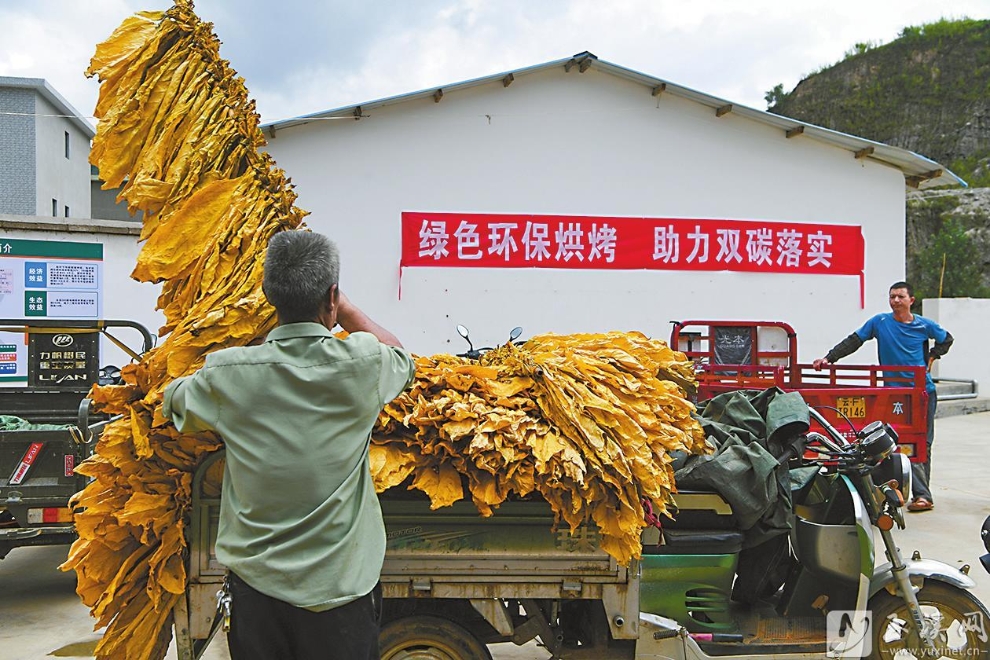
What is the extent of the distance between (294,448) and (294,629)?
462 mm

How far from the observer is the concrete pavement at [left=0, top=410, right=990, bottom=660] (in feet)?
13.5

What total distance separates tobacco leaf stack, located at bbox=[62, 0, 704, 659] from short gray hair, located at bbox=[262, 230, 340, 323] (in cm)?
78

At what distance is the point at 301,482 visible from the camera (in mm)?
1856

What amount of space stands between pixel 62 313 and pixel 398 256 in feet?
12.8

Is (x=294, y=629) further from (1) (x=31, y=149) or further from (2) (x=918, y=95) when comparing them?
(2) (x=918, y=95)

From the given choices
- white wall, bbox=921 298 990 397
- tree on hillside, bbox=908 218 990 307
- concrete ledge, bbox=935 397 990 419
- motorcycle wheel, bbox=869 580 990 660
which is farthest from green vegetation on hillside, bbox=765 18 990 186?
motorcycle wheel, bbox=869 580 990 660

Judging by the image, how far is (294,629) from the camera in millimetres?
1935

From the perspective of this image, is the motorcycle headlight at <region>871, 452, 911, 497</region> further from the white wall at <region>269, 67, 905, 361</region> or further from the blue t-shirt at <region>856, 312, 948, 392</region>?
the white wall at <region>269, 67, 905, 361</region>

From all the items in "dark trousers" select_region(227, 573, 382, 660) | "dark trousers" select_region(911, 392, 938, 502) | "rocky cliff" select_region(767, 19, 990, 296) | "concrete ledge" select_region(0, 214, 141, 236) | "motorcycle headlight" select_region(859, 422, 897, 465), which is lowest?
"dark trousers" select_region(911, 392, 938, 502)

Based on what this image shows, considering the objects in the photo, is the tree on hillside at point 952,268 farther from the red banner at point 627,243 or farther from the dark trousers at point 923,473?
the dark trousers at point 923,473

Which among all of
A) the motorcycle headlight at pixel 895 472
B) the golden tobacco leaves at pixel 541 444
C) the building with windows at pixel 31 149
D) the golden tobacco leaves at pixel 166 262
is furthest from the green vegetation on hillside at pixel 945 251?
the building with windows at pixel 31 149

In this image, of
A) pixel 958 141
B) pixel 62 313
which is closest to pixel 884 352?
pixel 62 313

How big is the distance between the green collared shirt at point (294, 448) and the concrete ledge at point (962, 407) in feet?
46.5

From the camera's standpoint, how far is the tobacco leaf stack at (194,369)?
2607 millimetres
